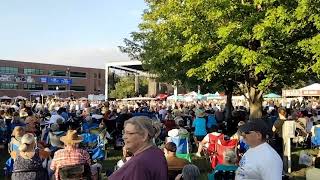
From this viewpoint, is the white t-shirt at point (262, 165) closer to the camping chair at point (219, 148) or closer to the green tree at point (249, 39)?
the camping chair at point (219, 148)

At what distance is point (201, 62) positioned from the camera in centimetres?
1727

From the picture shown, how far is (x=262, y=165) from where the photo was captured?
4.17m

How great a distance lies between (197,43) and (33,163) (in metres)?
10.4

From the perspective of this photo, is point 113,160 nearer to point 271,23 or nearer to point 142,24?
point 271,23

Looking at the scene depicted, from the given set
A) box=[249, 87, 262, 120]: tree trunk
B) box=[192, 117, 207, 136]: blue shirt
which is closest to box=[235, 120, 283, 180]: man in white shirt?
box=[192, 117, 207, 136]: blue shirt

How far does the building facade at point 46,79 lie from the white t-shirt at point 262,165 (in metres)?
94.0

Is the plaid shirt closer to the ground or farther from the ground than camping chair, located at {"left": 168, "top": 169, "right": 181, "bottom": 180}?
farther from the ground

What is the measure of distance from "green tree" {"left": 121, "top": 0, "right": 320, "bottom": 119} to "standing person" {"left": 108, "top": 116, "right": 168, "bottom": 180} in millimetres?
11628

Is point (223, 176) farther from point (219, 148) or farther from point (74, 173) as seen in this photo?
point (219, 148)

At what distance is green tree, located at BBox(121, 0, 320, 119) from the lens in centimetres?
1497

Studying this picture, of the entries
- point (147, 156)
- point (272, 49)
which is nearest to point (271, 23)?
point (272, 49)

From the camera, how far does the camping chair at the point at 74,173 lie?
244 inches

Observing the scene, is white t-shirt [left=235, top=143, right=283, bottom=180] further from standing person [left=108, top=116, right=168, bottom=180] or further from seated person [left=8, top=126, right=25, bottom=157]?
seated person [left=8, top=126, right=25, bottom=157]

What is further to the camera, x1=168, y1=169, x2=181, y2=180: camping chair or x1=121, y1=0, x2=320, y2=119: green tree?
x1=121, y1=0, x2=320, y2=119: green tree
